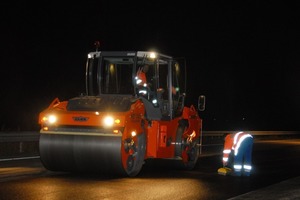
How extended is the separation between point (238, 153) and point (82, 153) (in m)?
3.87

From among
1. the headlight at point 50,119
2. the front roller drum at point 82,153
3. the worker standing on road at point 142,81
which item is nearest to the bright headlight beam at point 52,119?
the headlight at point 50,119

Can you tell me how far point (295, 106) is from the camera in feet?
307

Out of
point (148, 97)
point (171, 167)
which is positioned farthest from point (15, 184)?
point (171, 167)

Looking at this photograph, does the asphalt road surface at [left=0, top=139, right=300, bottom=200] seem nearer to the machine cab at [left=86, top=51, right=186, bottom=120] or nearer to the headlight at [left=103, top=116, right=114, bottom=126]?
the headlight at [left=103, top=116, right=114, bottom=126]

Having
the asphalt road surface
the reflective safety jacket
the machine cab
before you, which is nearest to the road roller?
the machine cab

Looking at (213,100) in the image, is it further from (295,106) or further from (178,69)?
(178,69)

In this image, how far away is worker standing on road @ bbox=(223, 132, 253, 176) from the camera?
40.3 ft

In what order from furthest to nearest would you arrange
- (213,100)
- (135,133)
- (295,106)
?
1. (295,106)
2. (213,100)
3. (135,133)

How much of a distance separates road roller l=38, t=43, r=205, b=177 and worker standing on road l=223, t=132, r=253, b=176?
1.16 m

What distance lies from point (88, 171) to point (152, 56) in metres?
3.18

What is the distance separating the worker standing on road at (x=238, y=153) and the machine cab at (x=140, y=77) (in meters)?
1.57

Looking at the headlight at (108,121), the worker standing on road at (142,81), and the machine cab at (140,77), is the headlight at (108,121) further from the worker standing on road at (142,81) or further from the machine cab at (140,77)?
the worker standing on road at (142,81)

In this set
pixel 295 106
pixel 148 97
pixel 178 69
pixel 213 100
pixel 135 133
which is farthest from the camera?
pixel 295 106

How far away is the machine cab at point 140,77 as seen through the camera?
12.1 meters
